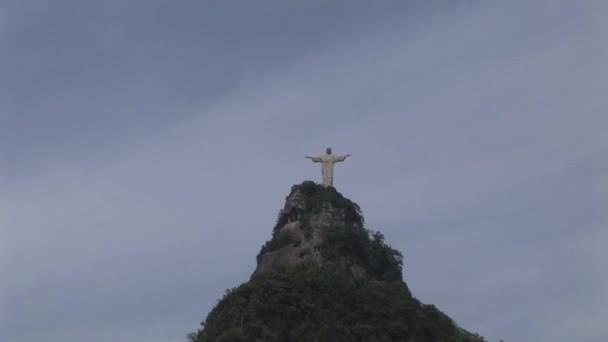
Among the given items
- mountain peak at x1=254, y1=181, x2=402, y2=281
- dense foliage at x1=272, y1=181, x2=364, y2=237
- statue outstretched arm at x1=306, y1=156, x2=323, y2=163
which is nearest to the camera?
mountain peak at x1=254, y1=181, x2=402, y2=281

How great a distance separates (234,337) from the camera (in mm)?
54125

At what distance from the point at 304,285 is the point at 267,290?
2.13 m

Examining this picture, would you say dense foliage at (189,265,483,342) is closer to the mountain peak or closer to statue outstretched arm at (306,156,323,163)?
the mountain peak

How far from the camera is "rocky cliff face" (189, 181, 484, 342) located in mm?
56531

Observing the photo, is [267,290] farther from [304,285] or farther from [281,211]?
[281,211]

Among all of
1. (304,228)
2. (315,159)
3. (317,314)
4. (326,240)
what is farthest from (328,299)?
(315,159)

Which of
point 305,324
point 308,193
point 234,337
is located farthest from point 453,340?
point 308,193

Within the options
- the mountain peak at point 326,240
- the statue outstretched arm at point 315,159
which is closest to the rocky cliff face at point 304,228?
the mountain peak at point 326,240

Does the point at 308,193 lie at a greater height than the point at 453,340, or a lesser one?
greater

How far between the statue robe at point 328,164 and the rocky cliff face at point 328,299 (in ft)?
15.1

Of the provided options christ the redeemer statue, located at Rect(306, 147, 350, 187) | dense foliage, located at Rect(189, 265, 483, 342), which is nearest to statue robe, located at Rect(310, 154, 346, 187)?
christ the redeemer statue, located at Rect(306, 147, 350, 187)

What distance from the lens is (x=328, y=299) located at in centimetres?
5916

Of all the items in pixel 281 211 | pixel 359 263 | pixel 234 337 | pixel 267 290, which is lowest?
pixel 234 337

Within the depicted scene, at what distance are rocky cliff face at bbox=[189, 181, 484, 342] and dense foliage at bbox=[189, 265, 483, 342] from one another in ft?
0.17
